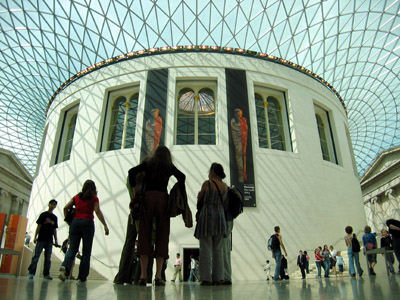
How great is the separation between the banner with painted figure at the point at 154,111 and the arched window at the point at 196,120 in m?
1.40

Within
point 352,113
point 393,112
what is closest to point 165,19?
point 352,113

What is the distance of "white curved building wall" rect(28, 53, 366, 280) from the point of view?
18.2 meters

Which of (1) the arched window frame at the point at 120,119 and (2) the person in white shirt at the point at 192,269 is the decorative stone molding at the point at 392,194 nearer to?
(2) the person in white shirt at the point at 192,269

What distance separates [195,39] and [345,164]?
16020 mm

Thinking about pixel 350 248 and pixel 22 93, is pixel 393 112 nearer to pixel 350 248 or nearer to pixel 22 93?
pixel 350 248

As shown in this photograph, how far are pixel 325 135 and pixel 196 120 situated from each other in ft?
39.0

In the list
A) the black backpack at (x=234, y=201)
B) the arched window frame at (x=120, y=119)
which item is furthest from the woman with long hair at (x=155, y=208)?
the arched window frame at (x=120, y=119)

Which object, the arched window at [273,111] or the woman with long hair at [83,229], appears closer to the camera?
the woman with long hair at [83,229]

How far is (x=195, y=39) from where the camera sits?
25.2 m

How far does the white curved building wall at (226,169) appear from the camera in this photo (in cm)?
1820

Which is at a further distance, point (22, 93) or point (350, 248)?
point (22, 93)

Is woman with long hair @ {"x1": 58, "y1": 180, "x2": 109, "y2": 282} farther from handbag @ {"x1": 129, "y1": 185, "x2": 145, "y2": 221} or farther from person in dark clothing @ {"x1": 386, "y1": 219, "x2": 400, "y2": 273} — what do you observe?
person in dark clothing @ {"x1": 386, "y1": 219, "x2": 400, "y2": 273}

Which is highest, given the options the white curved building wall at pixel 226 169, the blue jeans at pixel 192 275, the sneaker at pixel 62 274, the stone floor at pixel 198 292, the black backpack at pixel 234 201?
the white curved building wall at pixel 226 169

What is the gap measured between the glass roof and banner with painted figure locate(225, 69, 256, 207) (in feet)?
18.9
